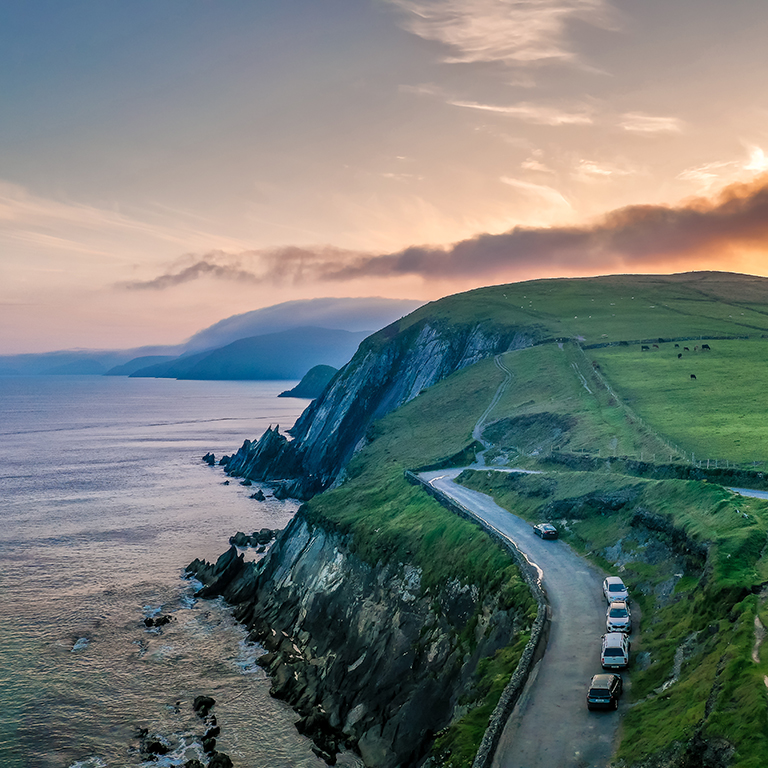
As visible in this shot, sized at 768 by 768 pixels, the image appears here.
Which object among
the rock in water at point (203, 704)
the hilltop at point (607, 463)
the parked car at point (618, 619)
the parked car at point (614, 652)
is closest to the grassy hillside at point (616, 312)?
the hilltop at point (607, 463)

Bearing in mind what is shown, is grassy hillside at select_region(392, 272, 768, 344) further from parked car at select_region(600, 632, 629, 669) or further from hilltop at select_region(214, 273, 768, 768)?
parked car at select_region(600, 632, 629, 669)

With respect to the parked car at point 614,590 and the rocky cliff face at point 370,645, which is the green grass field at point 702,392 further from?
the rocky cliff face at point 370,645

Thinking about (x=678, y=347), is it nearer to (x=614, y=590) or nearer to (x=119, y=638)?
(x=614, y=590)

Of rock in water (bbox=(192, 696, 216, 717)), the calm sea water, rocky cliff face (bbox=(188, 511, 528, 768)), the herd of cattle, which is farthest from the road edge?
the herd of cattle

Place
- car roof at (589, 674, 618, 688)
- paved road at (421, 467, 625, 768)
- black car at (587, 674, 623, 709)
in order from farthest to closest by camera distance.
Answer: car roof at (589, 674, 618, 688) → black car at (587, 674, 623, 709) → paved road at (421, 467, 625, 768)

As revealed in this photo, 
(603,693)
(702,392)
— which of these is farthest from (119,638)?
(702,392)

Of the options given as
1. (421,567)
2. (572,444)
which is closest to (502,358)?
(572,444)
